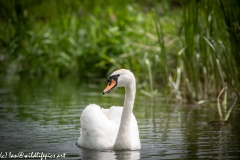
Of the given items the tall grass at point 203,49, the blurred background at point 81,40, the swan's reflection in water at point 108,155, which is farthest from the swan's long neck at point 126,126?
the blurred background at point 81,40

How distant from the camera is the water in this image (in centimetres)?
804

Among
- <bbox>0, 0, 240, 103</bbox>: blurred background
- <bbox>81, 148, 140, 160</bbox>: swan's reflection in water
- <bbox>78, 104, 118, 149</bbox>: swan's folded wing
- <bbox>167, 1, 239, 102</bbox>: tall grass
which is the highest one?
<bbox>0, 0, 240, 103</bbox>: blurred background

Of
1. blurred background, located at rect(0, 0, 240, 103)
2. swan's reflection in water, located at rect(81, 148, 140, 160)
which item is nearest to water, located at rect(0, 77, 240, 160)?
swan's reflection in water, located at rect(81, 148, 140, 160)

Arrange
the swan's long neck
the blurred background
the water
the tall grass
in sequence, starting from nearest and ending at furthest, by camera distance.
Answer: the water, the swan's long neck, the tall grass, the blurred background

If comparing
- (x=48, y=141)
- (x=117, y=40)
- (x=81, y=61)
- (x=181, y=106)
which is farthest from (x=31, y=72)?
(x=48, y=141)

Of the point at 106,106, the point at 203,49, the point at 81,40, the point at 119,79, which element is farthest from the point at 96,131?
the point at 81,40

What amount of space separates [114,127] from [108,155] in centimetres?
88

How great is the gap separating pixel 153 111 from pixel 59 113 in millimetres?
1700

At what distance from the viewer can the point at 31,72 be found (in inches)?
913

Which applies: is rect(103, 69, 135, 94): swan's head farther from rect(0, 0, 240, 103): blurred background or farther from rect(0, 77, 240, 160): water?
rect(0, 0, 240, 103): blurred background

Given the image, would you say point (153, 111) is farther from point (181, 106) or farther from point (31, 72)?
point (31, 72)

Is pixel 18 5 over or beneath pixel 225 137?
over

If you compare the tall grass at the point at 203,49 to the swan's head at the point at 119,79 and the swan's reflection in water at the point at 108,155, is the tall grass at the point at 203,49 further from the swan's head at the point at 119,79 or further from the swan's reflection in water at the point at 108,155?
the swan's reflection in water at the point at 108,155

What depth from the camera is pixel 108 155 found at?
26.0 ft
